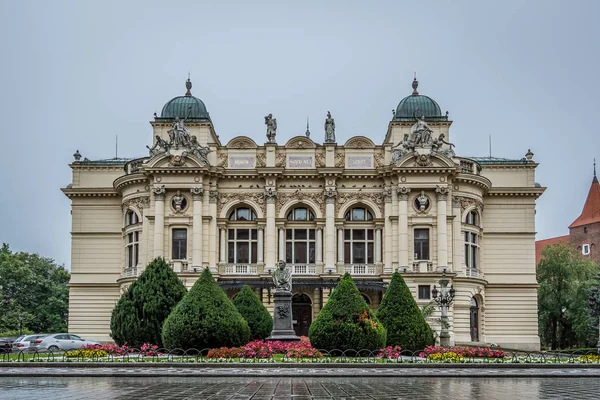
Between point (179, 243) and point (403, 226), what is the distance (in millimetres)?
15777

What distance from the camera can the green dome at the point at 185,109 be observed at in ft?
208

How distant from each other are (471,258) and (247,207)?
1658cm

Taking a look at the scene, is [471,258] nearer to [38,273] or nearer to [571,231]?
[38,273]

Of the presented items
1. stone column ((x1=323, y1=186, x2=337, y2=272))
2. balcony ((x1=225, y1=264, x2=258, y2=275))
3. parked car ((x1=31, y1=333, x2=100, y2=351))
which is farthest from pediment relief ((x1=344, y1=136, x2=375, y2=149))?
parked car ((x1=31, y1=333, x2=100, y2=351))

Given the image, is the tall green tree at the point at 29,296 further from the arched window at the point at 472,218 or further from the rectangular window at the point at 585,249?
the rectangular window at the point at 585,249

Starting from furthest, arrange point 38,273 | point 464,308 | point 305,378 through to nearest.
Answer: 1. point 38,273
2. point 464,308
3. point 305,378

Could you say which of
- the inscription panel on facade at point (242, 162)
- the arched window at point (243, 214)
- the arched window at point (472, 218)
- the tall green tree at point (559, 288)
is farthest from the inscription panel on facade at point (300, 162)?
the tall green tree at point (559, 288)

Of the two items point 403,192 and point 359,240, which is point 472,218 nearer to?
point 403,192

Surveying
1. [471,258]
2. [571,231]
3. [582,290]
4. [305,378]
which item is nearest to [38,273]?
[471,258]

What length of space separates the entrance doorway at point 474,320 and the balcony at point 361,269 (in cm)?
764

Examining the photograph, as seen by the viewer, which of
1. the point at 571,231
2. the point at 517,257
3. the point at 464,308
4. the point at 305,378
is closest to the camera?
the point at 305,378

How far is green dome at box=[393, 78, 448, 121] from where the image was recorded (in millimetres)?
62469

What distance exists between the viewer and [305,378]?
→ 25969 mm

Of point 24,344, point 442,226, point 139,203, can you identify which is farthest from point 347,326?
point 139,203
